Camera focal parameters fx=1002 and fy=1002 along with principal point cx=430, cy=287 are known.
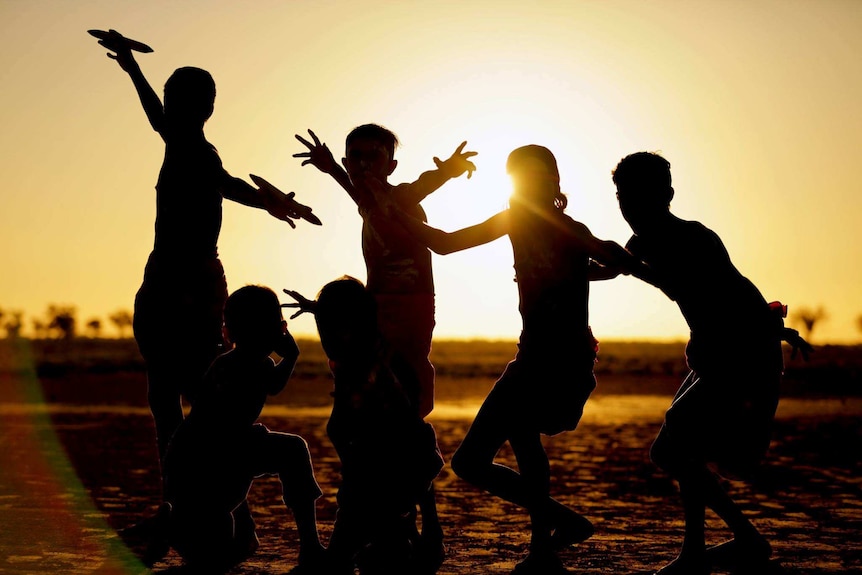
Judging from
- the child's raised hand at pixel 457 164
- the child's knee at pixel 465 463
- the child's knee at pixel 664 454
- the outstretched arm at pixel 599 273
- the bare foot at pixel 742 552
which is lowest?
the bare foot at pixel 742 552

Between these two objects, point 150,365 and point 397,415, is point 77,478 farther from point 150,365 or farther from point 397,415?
point 397,415

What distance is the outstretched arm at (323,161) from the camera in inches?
240

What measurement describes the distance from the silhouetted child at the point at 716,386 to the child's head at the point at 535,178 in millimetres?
537

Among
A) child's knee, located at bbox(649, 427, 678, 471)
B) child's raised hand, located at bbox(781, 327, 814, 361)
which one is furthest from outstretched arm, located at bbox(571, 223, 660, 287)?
child's knee, located at bbox(649, 427, 678, 471)

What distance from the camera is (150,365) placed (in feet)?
18.7

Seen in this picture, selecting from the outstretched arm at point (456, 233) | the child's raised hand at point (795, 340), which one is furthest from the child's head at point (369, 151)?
the child's raised hand at point (795, 340)

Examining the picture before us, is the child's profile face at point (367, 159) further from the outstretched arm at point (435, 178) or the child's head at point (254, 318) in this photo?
the child's head at point (254, 318)

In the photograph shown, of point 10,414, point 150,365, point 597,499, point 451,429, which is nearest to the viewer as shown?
point 150,365

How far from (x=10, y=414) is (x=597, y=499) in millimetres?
17676

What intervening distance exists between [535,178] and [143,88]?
2.35 m

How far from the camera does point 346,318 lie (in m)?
4.64

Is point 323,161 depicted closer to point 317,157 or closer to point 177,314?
→ point 317,157

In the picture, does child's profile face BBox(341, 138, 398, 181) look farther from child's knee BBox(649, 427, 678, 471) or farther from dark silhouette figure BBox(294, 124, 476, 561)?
child's knee BBox(649, 427, 678, 471)

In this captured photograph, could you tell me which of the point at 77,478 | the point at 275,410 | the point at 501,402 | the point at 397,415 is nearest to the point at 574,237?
the point at 501,402
